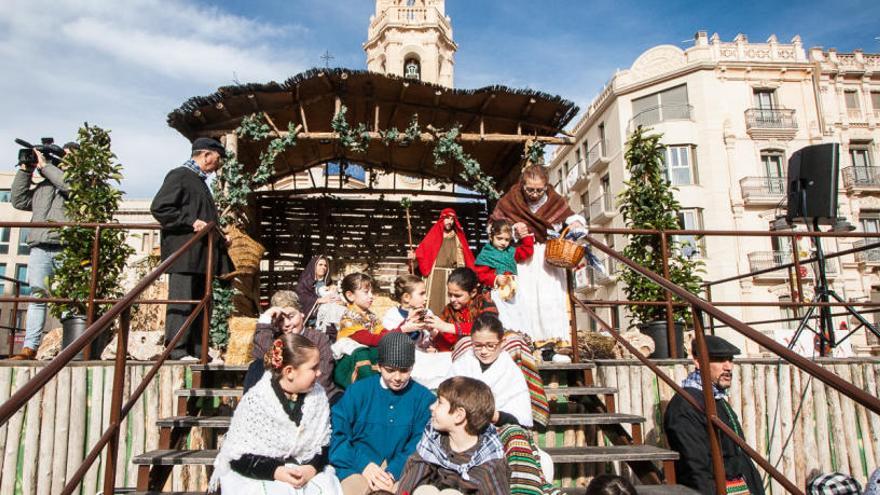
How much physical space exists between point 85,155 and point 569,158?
110 ft

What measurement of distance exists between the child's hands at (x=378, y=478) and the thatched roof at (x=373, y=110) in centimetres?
685

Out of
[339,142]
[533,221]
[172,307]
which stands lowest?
[172,307]

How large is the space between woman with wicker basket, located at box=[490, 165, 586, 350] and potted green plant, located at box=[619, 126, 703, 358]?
1561 millimetres

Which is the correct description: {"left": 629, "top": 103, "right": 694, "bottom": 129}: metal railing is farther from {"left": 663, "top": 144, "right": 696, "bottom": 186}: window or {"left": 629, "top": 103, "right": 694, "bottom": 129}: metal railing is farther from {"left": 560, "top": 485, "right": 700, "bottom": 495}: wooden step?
{"left": 560, "top": 485, "right": 700, "bottom": 495}: wooden step

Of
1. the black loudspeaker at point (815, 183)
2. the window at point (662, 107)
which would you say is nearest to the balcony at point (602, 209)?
the window at point (662, 107)

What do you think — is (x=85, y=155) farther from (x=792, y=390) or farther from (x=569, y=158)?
(x=569, y=158)

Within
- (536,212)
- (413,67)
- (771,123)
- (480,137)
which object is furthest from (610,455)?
(413,67)

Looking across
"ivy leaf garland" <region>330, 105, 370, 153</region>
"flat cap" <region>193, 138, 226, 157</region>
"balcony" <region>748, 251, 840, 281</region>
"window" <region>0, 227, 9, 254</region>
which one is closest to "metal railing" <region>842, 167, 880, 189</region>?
"balcony" <region>748, 251, 840, 281</region>

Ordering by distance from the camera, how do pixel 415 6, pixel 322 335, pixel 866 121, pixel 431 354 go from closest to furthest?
pixel 322 335 < pixel 431 354 < pixel 866 121 < pixel 415 6

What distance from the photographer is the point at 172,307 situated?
16.5ft

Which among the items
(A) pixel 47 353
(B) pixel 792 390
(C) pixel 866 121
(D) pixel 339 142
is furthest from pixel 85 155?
(C) pixel 866 121

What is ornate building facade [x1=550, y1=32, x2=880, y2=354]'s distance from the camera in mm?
25438

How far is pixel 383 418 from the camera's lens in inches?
135

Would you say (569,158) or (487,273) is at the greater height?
(569,158)
